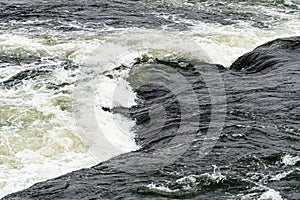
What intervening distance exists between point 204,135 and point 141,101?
227 cm

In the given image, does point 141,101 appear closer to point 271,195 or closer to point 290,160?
point 290,160

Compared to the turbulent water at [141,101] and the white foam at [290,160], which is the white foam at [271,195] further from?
the white foam at [290,160]

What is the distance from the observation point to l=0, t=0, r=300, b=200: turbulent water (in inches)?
213

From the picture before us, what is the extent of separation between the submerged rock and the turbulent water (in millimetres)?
19

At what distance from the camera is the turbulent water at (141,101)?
5.41m

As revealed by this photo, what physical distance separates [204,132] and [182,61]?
4331mm

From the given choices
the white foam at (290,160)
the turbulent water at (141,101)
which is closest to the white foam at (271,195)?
the turbulent water at (141,101)

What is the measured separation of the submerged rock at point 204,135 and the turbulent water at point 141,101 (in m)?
0.02

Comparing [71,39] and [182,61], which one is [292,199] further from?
[71,39]

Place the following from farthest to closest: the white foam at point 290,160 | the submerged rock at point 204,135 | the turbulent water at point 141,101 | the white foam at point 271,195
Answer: the white foam at point 290,160 → the turbulent water at point 141,101 → the submerged rock at point 204,135 → the white foam at point 271,195

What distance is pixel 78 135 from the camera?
7.75 metres

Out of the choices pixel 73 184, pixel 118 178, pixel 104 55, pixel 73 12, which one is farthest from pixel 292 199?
pixel 73 12

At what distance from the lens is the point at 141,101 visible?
8.67 m

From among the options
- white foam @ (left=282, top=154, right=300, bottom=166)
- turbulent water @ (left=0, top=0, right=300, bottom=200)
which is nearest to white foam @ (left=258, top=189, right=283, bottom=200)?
turbulent water @ (left=0, top=0, right=300, bottom=200)
